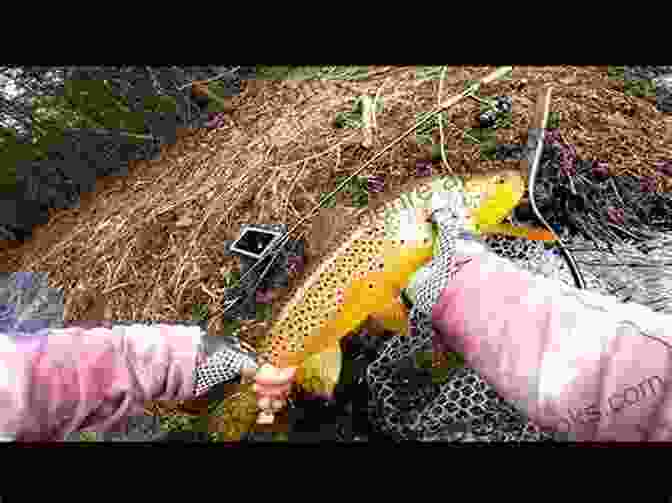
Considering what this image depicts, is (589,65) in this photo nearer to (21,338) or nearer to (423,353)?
(423,353)

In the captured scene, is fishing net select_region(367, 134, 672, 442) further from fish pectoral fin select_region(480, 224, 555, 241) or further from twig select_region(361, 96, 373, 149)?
twig select_region(361, 96, 373, 149)

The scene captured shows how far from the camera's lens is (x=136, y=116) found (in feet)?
4.75

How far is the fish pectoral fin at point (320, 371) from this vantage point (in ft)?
4.31

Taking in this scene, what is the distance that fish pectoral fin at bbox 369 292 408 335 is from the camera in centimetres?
132

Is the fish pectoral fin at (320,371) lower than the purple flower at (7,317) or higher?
lower

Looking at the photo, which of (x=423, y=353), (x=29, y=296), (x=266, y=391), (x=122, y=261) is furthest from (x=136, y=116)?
(x=423, y=353)

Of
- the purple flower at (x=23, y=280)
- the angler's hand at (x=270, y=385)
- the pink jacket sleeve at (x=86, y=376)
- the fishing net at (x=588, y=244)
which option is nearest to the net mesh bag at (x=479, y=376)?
the fishing net at (x=588, y=244)

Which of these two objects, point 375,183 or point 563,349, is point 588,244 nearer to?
point 563,349

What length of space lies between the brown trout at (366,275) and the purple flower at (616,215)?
16cm

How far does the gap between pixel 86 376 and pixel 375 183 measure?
31.5 inches

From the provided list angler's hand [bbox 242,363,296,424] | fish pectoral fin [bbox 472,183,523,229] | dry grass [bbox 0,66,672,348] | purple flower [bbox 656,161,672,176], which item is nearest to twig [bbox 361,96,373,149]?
dry grass [bbox 0,66,672,348]

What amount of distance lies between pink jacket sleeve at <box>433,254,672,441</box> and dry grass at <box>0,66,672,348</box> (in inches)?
13.2

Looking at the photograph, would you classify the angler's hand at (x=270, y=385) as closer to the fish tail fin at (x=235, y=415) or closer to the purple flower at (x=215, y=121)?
the fish tail fin at (x=235, y=415)

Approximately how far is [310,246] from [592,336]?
66cm
